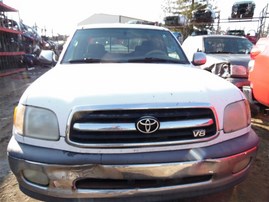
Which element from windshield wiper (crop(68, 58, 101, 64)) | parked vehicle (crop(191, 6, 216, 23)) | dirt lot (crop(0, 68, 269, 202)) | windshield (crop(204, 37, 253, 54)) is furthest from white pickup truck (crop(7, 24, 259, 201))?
parked vehicle (crop(191, 6, 216, 23))

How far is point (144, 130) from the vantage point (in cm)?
183

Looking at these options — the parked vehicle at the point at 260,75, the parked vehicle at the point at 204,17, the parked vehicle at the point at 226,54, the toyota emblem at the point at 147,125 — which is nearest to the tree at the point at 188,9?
the parked vehicle at the point at 204,17

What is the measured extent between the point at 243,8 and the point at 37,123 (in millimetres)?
19366

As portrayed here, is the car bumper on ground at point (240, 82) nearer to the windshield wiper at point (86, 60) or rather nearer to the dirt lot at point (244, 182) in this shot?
the dirt lot at point (244, 182)

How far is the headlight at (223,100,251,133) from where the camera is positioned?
202cm

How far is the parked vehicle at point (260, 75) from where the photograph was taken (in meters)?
3.61

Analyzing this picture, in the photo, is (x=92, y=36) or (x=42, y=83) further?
(x=92, y=36)

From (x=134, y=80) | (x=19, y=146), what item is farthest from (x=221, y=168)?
(x=19, y=146)

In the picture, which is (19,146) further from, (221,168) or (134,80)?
(221,168)

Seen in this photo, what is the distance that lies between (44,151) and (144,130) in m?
0.69

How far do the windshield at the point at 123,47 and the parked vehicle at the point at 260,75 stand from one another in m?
1.19

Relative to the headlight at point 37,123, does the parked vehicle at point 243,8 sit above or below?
above

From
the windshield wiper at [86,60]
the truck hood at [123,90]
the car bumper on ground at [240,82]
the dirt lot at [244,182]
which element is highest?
the windshield wiper at [86,60]

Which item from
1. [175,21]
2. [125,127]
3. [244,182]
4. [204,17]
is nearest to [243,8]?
[204,17]
